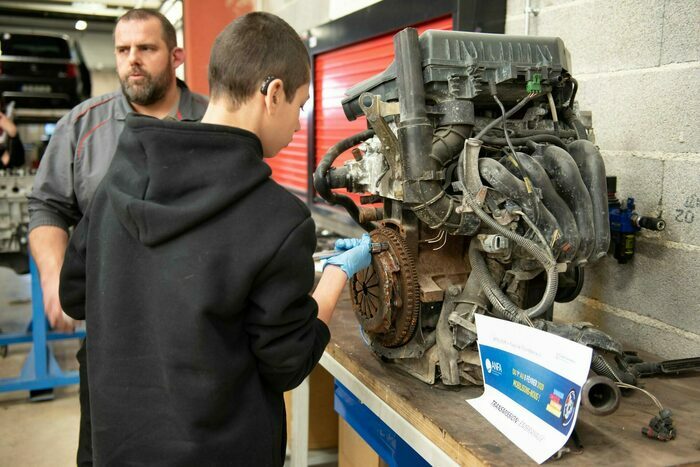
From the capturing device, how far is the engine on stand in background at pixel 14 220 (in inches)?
130

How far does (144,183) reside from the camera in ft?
2.95

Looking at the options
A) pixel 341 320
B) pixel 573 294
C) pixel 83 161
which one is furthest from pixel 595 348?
pixel 83 161

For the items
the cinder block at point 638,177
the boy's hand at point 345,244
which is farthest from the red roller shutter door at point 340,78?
the boy's hand at point 345,244

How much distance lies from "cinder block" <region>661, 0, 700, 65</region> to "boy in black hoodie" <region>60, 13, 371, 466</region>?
0.97 metres

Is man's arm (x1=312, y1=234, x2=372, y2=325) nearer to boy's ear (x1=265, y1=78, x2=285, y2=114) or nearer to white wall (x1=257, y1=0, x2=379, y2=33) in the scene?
boy's ear (x1=265, y1=78, x2=285, y2=114)

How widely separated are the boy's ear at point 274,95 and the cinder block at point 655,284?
1064 mm

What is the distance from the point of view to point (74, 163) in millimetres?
1782

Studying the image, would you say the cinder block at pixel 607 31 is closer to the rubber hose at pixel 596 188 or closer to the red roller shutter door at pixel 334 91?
the rubber hose at pixel 596 188

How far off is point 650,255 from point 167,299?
4.00ft

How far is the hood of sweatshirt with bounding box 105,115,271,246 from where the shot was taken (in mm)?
860

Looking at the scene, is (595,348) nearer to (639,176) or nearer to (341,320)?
(639,176)

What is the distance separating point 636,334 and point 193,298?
4.03ft

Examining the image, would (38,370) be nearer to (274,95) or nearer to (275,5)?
(274,95)

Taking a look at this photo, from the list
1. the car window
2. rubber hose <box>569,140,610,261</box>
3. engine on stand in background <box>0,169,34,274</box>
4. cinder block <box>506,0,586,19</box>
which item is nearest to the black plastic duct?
rubber hose <box>569,140,610,261</box>
